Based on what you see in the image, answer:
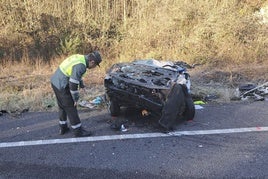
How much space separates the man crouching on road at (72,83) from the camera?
16.6 ft

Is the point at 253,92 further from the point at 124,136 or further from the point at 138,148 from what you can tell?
the point at 138,148

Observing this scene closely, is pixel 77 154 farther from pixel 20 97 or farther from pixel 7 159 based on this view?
pixel 20 97

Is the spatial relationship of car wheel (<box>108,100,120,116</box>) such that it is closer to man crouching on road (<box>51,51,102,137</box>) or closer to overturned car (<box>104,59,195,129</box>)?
overturned car (<box>104,59,195,129</box>)

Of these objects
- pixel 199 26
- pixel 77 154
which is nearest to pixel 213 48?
pixel 199 26

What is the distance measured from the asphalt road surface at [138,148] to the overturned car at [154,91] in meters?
0.26

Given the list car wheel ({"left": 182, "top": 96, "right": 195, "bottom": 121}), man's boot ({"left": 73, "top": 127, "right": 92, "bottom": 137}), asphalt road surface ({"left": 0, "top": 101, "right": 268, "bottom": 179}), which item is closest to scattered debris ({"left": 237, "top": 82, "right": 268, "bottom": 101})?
asphalt road surface ({"left": 0, "top": 101, "right": 268, "bottom": 179})

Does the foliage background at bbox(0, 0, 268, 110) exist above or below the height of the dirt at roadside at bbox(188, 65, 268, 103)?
above

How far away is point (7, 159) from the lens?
4617mm

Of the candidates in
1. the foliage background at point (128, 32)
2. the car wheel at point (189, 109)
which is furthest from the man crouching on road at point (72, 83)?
the foliage background at point (128, 32)

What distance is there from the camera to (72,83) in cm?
502

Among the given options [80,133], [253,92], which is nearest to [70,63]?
[80,133]

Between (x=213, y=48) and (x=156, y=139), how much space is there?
765 centimetres

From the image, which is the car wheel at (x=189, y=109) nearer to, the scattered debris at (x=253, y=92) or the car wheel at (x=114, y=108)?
the car wheel at (x=114, y=108)

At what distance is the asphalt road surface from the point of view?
4.23 meters
